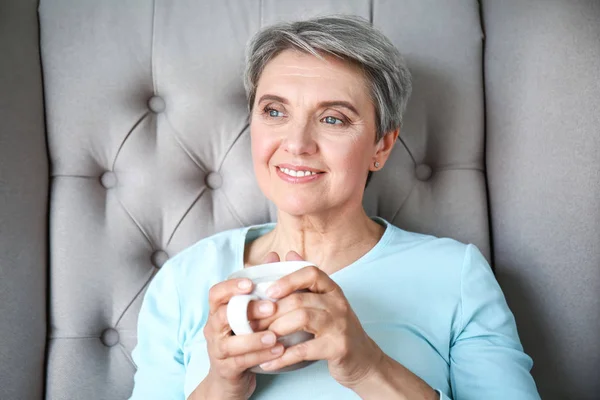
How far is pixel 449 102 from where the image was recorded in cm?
138

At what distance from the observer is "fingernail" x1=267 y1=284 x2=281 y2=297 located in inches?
30.6

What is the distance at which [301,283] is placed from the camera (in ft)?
2.60

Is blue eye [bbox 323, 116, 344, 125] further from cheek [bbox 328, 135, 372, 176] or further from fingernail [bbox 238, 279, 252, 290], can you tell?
fingernail [bbox 238, 279, 252, 290]

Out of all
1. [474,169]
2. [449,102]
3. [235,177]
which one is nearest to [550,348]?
[474,169]

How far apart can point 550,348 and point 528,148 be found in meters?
0.47

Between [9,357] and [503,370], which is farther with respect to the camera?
[9,357]

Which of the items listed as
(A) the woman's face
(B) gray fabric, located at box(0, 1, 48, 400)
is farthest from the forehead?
(B) gray fabric, located at box(0, 1, 48, 400)

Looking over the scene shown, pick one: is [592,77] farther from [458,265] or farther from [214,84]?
[214,84]

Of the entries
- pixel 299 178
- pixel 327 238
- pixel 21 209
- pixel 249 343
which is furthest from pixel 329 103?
pixel 21 209

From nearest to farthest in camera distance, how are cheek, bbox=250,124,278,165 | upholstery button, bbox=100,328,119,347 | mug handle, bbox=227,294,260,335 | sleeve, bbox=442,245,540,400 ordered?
mug handle, bbox=227,294,260,335, sleeve, bbox=442,245,540,400, cheek, bbox=250,124,278,165, upholstery button, bbox=100,328,119,347

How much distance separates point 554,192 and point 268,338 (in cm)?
85

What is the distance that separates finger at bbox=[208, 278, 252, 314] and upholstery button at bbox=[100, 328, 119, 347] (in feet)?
2.08

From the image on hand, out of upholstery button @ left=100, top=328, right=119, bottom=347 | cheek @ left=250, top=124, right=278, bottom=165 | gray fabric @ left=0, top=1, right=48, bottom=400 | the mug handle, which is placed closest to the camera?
the mug handle

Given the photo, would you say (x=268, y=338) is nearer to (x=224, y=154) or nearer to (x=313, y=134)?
(x=313, y=134)
